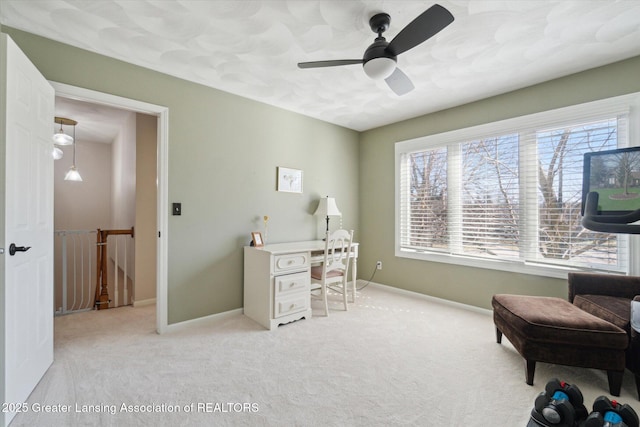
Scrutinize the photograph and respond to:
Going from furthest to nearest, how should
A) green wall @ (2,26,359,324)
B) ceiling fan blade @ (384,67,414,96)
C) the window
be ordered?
1. the window
2. green wall @ (2,26,359,324)
3. ceiling fan blade @ (384,67,414,96)

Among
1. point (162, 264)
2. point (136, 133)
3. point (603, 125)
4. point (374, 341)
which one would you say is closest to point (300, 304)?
point (374, 341)

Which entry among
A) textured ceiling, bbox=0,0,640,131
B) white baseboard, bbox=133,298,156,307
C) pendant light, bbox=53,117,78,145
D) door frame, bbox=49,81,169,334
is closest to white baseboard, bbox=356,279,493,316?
textured ceiling, bbox=0,0,640,131

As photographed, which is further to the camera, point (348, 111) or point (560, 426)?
point (348, 111)

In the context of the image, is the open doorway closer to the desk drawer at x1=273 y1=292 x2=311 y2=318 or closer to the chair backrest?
the desk drawer at x1=273 y1=292 x2=311 y2=318

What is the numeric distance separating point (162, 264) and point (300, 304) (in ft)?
4.72

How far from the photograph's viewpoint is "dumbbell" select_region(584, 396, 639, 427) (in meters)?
1.23

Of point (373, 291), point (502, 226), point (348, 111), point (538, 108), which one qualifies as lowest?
point (373, 291)

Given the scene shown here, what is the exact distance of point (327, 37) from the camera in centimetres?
219

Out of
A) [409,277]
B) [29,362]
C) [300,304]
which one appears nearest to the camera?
[29,362]

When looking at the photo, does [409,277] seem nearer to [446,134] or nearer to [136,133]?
[446,134]

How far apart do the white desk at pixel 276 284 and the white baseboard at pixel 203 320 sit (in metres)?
0.14

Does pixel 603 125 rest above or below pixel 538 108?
below

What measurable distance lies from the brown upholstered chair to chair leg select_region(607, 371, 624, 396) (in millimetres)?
108

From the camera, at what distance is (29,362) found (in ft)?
5.89
